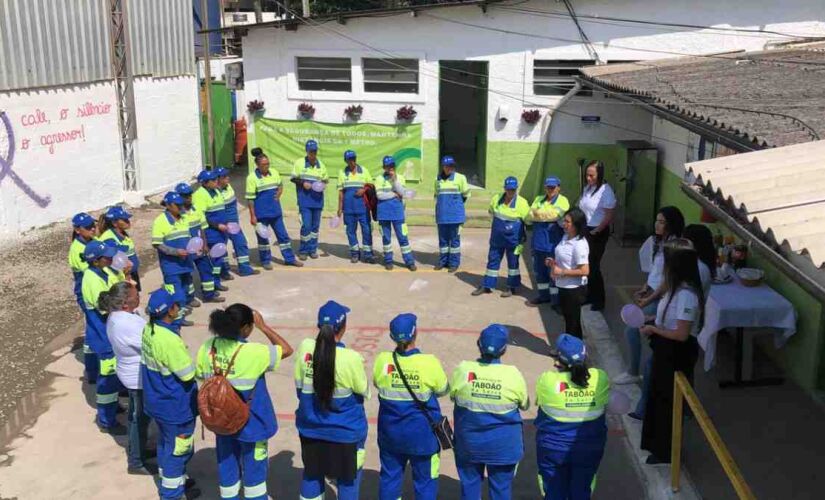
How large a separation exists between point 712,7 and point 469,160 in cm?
707

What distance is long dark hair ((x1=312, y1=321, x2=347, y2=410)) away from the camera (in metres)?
5.27

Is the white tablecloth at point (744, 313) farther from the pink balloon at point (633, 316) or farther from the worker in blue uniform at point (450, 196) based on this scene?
the worker in blue uniform at point (450, 196)

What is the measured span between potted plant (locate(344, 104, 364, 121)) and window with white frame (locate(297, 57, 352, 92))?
46 centimetres

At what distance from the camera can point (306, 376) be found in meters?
5.47

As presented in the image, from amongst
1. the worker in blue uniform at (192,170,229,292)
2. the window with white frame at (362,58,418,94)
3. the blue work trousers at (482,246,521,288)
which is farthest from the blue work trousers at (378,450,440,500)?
the window with white frame at (362,58,418,94)

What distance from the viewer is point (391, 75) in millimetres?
15461

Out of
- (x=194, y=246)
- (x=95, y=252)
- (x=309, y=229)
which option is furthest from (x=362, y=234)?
(x=95, y=252)

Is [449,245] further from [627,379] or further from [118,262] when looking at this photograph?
[118,262]

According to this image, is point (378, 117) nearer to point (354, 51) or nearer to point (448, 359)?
point (354, 51)

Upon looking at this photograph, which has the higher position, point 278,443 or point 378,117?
point 378,117

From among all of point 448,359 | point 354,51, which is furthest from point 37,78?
point 448,359

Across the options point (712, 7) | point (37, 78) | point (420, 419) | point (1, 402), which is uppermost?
point (712, 7)

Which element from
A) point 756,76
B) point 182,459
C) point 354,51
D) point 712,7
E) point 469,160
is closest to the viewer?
point 182,459

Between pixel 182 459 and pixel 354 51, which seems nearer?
pixel 182 459
